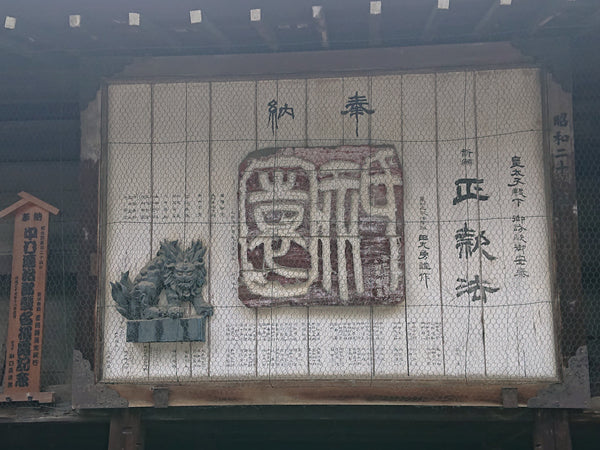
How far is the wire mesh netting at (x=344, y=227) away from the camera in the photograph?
4109mm

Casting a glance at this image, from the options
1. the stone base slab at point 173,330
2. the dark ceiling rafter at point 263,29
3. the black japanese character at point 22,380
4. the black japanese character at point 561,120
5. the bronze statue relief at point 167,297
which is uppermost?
the dark ceiling rafter at point 263,29

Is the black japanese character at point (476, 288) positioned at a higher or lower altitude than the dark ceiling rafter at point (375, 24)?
lower

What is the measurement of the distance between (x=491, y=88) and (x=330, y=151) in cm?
112

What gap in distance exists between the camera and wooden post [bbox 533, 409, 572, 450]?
4.11 metres

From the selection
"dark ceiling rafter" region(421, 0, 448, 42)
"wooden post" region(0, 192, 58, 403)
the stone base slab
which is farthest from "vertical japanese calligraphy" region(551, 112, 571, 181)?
"wooden post" region(0, 192, 58, 403)

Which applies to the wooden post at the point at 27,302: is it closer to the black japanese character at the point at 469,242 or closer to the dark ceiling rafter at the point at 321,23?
the dark ceiling rafter at the point at 321,23

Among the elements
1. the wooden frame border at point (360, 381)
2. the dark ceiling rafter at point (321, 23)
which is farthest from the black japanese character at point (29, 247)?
the dark ceiling rafter at point (321, 23)

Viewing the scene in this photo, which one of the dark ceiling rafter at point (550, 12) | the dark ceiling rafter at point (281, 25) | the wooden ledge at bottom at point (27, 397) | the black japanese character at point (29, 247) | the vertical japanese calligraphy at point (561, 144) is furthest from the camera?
the black japanese character at point (29, 247)

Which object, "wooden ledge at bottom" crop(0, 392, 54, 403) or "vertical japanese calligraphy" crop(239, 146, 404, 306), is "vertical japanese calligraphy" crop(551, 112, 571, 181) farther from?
"wooden ledge at bottom" crop(0, 392, 54, 403)

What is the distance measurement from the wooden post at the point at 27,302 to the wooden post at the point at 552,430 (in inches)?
123

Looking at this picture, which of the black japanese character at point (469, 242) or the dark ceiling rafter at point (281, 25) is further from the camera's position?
the black japanese character at point (469, 242)

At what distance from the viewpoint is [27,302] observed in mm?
4324

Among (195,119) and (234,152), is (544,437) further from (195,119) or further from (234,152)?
(195,119)

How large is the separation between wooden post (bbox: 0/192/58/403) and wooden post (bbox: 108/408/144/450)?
0.45 metres
